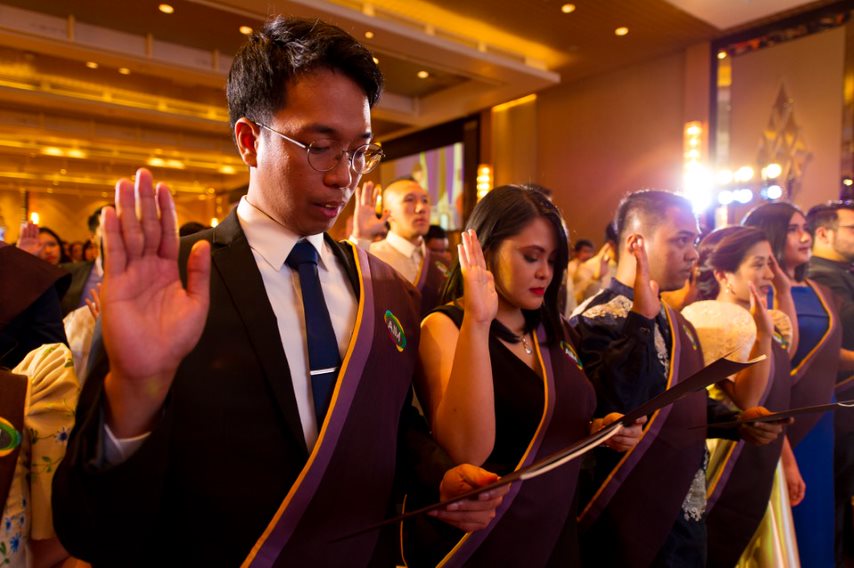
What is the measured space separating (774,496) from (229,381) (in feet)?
6.80

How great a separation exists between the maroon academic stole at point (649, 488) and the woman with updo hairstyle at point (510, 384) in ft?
0.74

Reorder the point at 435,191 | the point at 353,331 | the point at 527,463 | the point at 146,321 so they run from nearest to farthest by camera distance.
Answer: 1. the point at 146,321
2. the point at 353,331
3. the point at 527,463
4. the point at 435,191

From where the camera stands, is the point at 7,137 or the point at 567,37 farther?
the point at 7,137

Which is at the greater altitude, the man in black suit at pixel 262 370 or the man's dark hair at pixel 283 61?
the man's dark hair at pixel 283 61

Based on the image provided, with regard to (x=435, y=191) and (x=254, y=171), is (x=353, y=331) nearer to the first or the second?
(x=254, y=171)

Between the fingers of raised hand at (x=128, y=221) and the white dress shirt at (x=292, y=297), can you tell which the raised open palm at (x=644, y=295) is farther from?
the fingers of raised hand at (x=128, y=221)

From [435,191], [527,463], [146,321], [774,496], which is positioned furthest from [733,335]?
[435,191]

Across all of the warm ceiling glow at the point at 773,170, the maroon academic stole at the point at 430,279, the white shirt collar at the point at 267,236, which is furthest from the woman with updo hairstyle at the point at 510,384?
→ the warm ceiling glow at the point at 773,170

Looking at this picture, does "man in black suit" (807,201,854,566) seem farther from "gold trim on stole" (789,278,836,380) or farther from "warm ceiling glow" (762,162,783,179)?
"warm ceiling glow" (762,162,783,179)

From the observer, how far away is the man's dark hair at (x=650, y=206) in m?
1.87

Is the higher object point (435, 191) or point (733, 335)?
point (435, 191)

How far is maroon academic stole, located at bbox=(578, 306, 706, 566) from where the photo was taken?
5.27 ft

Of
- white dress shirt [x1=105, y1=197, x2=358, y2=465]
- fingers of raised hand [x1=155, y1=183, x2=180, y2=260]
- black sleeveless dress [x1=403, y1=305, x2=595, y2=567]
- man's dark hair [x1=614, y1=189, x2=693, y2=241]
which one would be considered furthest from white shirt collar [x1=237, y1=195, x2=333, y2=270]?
man's dark hair [x1=614, y1=189, x2=693, y2=241]

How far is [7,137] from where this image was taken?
9.80m
